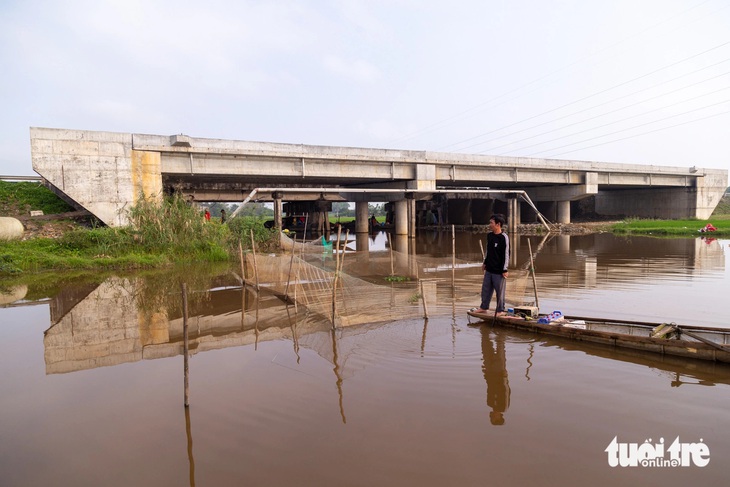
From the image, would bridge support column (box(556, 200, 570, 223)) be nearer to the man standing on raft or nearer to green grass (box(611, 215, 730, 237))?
green grass (box(611, 215, 730, 237))

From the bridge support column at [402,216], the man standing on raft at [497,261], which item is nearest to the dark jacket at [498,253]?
the man standing on raft at [497,261]

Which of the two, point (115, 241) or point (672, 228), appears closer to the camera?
point (115, 241)

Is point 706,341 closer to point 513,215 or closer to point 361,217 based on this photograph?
point 513,215

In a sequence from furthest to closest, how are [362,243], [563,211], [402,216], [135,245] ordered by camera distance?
[563,211] → [402,216] → [362,243] → [135,245]

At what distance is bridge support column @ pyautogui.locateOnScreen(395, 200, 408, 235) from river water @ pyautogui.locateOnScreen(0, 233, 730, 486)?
17815 mm

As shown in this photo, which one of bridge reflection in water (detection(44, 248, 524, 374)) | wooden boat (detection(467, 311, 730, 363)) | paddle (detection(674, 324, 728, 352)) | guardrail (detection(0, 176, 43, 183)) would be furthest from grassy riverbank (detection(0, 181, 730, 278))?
paddle (detection(674, 324, 728, 352))

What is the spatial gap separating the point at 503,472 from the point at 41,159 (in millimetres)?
16704

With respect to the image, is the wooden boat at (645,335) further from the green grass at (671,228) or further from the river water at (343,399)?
the green grass at (671,228)

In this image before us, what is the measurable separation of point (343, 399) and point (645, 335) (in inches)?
169

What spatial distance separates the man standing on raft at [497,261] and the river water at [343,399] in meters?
0.59

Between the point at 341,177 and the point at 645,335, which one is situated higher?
the point at 341,177

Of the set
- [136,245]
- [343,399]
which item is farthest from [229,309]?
[136,245]

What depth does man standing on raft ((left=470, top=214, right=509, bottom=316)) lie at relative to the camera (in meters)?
7.82

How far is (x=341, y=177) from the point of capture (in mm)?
23875
